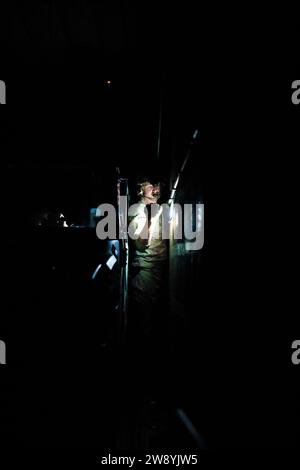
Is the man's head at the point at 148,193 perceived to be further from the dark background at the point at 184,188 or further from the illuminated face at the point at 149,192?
the dark background at the point at 184,188

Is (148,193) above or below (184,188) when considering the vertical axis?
above

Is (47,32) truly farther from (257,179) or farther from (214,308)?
(214,308)

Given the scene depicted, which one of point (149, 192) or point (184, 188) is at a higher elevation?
point (149, 192)

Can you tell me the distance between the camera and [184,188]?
3.88 metres

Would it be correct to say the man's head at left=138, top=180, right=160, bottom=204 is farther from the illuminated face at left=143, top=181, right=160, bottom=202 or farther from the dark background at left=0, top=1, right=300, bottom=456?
the dark background at left=0, top=1, right=300, bottom=456

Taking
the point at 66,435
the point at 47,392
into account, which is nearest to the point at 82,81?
the point at 47,392

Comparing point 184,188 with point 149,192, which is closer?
point 184,188

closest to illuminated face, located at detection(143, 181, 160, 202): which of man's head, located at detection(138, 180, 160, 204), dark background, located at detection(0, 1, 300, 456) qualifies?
man's head, located at detection(138, 180, 160, 204)

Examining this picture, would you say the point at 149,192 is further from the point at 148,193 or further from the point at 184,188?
the point at 184,188

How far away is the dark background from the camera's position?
136cm

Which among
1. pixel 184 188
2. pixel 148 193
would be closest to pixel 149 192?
pixel 148 193

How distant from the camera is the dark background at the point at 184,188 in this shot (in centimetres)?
136

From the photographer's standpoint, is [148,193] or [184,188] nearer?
[184,188]

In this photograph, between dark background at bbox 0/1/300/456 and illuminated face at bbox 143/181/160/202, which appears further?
illuminated face at bbox 143/181/160/202
